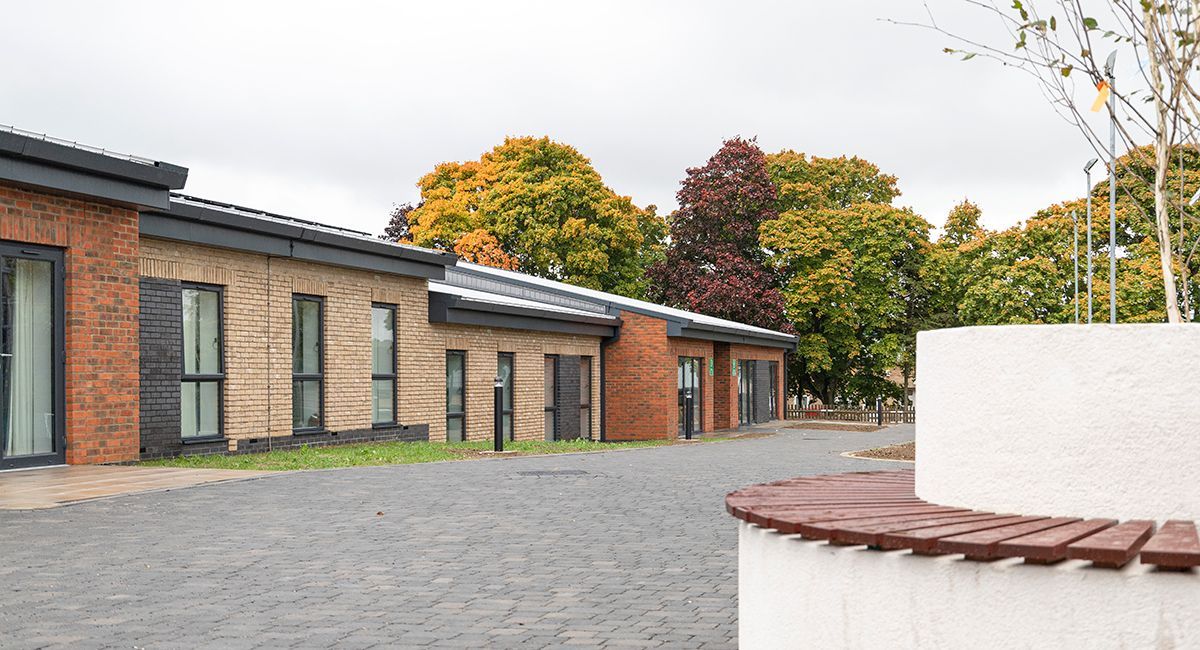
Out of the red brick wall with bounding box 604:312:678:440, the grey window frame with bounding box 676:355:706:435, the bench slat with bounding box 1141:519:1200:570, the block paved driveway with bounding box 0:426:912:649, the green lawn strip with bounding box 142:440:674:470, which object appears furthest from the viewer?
the grey window frame with bounding box 676:355:706:435

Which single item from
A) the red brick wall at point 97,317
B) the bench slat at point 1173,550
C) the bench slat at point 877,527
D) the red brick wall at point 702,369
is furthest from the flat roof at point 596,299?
the bench slat at point 1173,550

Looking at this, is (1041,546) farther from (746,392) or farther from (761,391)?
(761,391)

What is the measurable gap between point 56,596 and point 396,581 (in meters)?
2.05

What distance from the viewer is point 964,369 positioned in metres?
5.12

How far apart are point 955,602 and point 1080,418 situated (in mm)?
977

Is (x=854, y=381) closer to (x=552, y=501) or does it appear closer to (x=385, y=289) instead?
(x=385, y=289)

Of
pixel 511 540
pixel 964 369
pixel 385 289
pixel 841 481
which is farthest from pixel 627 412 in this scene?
pixel 964 369

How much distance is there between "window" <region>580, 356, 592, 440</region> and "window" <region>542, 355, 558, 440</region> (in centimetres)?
206

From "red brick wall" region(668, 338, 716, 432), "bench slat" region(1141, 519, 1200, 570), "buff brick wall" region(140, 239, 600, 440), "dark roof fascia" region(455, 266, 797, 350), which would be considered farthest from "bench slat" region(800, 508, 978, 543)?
"red brick wall" region(668, 338, 716, 432)

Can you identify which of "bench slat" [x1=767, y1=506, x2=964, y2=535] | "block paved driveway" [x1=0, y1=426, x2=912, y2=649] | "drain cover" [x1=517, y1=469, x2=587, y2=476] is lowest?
"drain cover" [x1=517, y1=469, x2=587, y2=476]

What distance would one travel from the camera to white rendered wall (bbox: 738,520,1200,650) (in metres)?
4.00

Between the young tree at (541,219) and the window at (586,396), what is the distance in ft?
66.4

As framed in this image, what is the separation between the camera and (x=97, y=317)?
15.2m

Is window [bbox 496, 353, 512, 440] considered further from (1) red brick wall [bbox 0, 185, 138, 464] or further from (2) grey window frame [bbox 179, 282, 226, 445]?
(1) red brick wall [bbox 0, 185, 138, 464]
